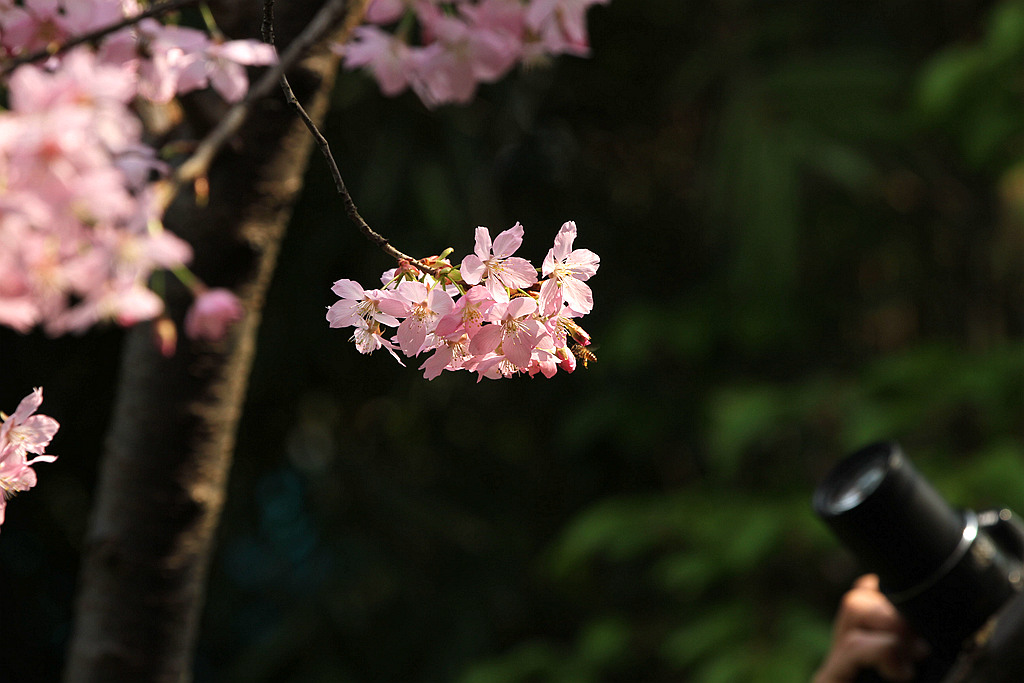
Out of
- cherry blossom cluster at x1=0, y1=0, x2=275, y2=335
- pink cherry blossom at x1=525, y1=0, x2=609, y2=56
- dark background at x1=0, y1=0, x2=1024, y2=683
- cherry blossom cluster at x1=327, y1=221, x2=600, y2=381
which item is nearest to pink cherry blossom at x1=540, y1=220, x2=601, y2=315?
cherry blossom cluster at x1=327, y1=221, x2=600, y2=381

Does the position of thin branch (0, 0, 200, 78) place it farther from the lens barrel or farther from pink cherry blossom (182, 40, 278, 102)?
the lens barrel

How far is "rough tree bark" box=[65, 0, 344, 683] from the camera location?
0.54m

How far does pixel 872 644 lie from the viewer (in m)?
0.57

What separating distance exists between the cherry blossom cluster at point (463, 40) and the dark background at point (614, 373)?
933mm

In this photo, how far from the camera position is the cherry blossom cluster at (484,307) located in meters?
0.31

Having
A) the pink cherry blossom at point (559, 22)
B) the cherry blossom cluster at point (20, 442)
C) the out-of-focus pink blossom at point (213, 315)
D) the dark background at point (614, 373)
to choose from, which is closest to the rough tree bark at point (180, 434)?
the out-of-focus pink blossom at point (213, 315)

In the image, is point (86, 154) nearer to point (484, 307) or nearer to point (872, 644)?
point (484, 307)

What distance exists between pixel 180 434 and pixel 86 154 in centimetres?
27

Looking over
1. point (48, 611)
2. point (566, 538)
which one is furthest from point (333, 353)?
point (48, 611)

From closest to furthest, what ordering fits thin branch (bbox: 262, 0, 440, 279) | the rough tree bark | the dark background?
1. thin branch (bbox: 262, 0, 440, 279)
2. the rough tree bark
3. the dark background

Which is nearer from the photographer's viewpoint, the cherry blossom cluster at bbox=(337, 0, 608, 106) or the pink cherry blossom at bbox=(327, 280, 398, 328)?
the pink cherry blossom at bbox=(327, 280, 398, 328)

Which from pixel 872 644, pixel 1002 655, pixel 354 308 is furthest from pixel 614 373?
pixel 354 308

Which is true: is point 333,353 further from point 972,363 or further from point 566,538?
point 972,363

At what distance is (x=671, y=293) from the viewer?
2.10 meters
